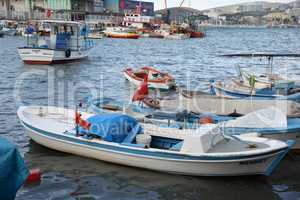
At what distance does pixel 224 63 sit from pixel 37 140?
2937cm

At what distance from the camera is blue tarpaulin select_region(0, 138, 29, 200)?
6.96 metres

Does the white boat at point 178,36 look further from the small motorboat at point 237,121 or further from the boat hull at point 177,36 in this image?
the small motorboat at point 237,121

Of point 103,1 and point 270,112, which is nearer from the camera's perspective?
point 270,112

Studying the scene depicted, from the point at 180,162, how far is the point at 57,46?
94.8 ft

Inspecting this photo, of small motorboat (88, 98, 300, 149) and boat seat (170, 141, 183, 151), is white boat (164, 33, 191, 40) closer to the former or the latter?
small motorboat (88, 98, 300, 149)

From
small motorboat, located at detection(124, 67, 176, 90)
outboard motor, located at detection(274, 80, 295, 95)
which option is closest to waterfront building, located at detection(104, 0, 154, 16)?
small motorboat, located at detection(124, 67, 176, 90)

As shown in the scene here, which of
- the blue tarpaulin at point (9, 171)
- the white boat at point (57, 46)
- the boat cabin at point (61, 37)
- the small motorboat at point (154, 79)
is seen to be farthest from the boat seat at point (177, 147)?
the boat cabin at point (61, 37)

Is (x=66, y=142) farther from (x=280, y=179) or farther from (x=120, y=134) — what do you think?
(x=280, y=179)

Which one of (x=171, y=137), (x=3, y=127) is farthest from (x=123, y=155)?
(x=3, y=127)

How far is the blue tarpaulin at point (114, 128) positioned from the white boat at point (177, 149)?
29mm

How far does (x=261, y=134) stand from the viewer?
41.6 feet

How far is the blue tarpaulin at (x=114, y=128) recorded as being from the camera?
12586 millimetres

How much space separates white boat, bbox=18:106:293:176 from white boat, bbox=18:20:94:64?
939 inches

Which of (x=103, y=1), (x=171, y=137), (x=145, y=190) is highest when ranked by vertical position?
(x=103, y=1)
